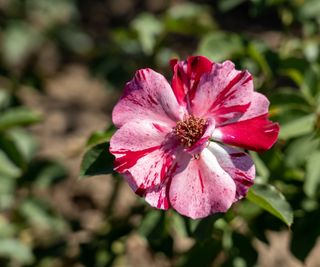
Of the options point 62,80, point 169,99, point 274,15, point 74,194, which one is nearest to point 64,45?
point 62,80

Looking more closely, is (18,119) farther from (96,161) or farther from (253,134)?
(253,134)

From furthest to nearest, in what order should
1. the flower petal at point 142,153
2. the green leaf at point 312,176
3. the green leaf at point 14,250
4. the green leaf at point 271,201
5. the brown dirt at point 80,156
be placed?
the brown dirt at point 80,156 → the green leaf at point 14,250 → the green leaf at point 312,176 → the green leaf at point 271,201 → the flower petal at point 142,153

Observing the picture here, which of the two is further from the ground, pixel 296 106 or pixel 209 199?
pixel 209 199

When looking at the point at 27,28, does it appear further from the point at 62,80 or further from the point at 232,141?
the point at 232,141

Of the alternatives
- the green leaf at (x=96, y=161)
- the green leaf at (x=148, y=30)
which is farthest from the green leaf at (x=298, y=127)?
the green leaf at (x=148, y=30)

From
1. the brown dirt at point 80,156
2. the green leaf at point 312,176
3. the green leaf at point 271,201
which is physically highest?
the green leaf at point 271,201

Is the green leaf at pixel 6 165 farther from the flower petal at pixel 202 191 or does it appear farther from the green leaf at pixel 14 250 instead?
the flower petal at pixel 202 191

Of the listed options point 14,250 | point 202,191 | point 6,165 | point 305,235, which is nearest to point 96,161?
point 202,191
